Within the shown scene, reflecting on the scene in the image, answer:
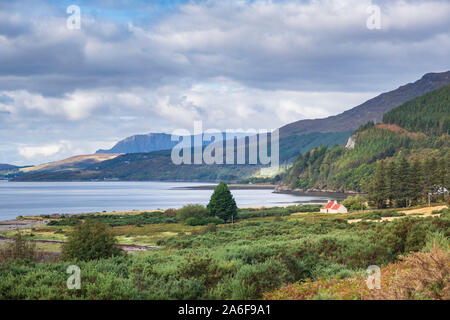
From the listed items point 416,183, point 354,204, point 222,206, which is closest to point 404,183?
point 416,183

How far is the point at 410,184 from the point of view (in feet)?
311

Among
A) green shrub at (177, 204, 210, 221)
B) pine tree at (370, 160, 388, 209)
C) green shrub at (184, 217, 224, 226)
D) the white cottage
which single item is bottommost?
green shrub at (184, 217, 224, 226)

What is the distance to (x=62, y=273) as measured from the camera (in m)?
12.5

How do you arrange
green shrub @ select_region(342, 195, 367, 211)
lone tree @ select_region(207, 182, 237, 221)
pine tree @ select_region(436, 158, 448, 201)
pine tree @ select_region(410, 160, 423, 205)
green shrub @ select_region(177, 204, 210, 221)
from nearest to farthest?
green shrub @ select_region(177, 204, 210, 221) → lone tree @ select_region(207, 182, 237, 221) → green shrub @ select_region(342, 195, 367, 211) → pine tree @ select_region(436, 158, 448, 201) → pine tree @ select_region(410, 160, 423, 205)

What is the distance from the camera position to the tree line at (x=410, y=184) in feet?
310

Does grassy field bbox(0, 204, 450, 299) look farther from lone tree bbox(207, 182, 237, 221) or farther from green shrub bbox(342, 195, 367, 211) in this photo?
green shrub bbox(342, 195, 367, 211)

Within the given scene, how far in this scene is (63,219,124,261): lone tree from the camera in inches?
802

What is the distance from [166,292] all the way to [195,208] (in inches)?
2973

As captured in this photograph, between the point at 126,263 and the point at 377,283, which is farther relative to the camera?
the point at 126,263

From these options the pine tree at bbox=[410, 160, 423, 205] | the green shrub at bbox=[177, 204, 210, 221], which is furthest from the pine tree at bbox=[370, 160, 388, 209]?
the green shrub at bbox=[177, 204, 210, 221]

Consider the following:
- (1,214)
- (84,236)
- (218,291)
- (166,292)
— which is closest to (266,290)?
(218,291)

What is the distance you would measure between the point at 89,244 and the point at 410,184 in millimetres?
86957

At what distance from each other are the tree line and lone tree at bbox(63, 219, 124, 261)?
Answer: 84487 millimetres
